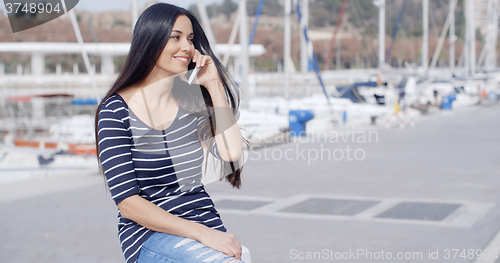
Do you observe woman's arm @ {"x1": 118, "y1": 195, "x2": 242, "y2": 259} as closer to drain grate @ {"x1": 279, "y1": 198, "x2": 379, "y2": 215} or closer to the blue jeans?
the blue jeans

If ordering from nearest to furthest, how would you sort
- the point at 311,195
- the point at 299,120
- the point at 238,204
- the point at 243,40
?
the point at 238,204 → the point at 311,195 → the point at 299,120 → the point at 243,40

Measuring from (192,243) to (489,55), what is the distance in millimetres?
55703

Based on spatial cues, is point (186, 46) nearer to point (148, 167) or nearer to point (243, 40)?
point (148, 167)

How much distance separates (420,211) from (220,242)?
4.53 metres

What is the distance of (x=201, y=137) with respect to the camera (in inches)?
85.0

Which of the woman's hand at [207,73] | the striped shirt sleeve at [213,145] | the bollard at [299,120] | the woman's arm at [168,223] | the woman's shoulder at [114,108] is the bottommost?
the bollard at [299,120]

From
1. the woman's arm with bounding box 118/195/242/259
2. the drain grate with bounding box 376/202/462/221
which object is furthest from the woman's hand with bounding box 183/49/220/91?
the drain grate with bounding box 376/202/462/221

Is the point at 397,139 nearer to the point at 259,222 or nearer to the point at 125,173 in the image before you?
the point at 259,222

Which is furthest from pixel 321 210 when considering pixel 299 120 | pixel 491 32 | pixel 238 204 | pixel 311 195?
pixel 491 32

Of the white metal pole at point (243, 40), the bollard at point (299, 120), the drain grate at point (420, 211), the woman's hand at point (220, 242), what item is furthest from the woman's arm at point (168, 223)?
the white metal pole at point (243, 40)

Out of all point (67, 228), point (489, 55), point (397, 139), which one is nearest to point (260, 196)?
point (67, 228)

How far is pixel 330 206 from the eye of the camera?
6336 mm

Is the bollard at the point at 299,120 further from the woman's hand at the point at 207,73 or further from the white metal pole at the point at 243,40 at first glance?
the woman's hand at the point at 207,73

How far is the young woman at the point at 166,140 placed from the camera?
1.86m
